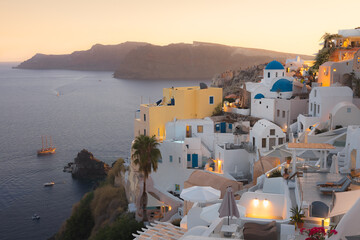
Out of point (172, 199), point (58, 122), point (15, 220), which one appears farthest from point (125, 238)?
point (58, 122)

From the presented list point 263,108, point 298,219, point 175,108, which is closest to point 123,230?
point 175,108

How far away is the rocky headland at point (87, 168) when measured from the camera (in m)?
51.8

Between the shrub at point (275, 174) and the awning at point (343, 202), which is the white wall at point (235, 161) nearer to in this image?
the shrub at point (275, 174)

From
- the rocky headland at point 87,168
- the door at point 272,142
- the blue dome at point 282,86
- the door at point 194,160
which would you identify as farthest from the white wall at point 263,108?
the rocky headland at point 87,168

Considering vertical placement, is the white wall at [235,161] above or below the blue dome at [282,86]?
below

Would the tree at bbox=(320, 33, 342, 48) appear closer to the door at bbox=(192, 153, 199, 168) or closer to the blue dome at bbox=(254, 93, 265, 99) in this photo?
the blue dome at bbox=(254, 93, 265, 99)

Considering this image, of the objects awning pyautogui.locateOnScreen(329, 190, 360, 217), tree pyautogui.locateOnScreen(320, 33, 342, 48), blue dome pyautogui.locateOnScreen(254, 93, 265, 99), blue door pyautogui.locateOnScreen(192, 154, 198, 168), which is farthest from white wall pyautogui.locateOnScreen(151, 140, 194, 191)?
tree pyautogui.locateOnScreen(320, 33, 342, 48)

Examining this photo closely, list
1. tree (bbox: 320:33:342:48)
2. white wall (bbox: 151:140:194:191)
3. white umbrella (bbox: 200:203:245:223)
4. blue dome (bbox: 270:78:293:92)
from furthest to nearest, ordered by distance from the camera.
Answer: tree (bbox: 320:33:342:48) < blue dome (bbox: 270:78:293:92) < white wall (bbox: 151:140:194:191) < white umbrella (bbox: 200:203:245:223)

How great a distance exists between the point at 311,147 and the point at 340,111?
10305mm

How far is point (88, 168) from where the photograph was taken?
52.3m

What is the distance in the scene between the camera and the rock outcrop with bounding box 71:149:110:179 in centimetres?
5181

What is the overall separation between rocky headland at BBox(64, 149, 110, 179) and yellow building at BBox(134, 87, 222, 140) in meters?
19.4

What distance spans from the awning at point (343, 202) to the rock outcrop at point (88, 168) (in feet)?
144

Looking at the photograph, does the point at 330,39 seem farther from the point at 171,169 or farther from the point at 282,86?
the point at 171,169
